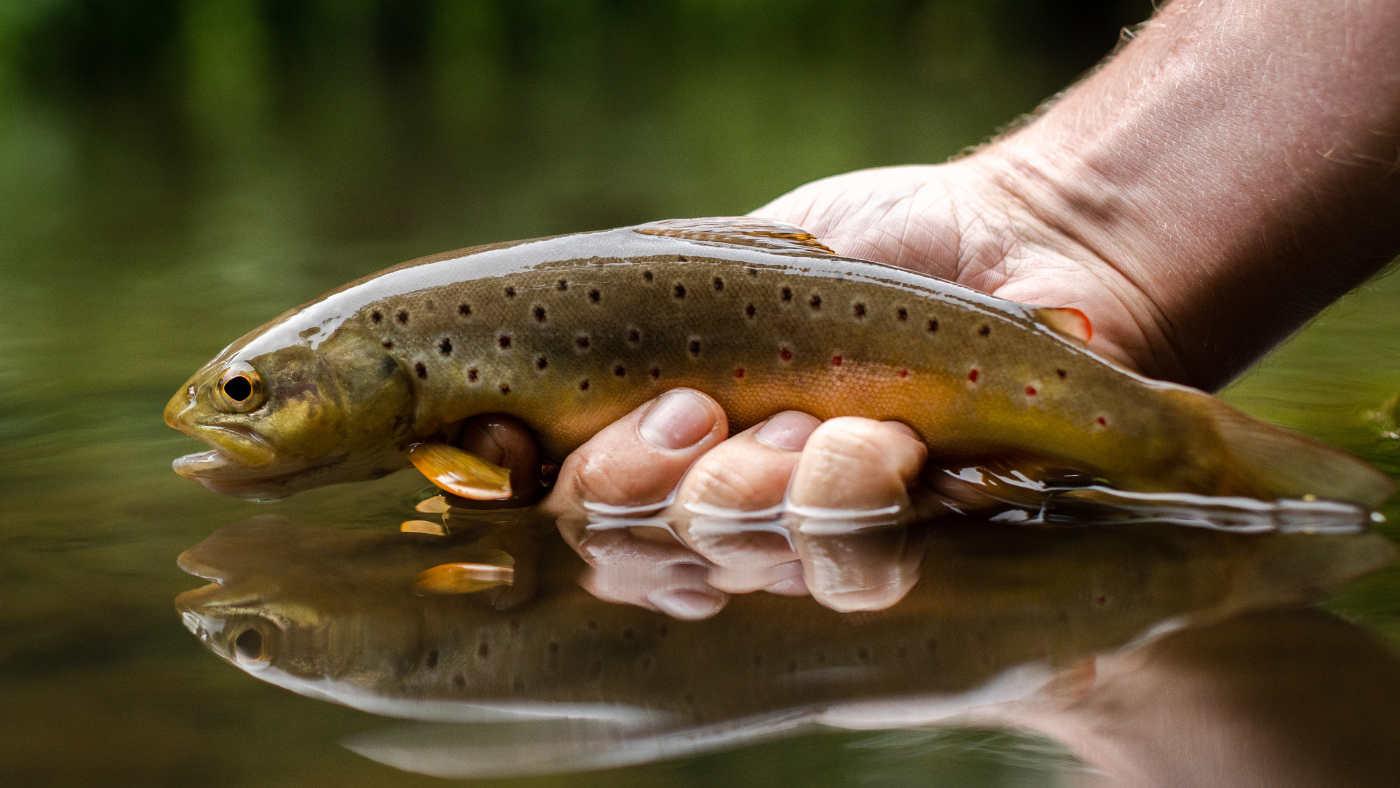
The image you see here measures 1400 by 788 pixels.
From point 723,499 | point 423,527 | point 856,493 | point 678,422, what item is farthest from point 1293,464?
point 423,527

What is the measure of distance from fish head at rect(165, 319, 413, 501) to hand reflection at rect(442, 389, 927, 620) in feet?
0.78

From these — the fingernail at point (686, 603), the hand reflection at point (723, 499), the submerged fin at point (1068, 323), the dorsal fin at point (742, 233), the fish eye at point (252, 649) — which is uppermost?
the dorsal fin at point (742, 233)

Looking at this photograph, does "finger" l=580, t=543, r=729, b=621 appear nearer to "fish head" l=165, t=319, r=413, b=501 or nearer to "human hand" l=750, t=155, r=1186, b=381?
"fish head" l=165, t=319, r=413, b=501

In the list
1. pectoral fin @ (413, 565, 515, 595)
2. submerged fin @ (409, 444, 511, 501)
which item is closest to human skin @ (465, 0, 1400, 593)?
submerged fin @ (409, 444, 511, 501)

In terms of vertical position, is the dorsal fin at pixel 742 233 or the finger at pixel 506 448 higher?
the dorsal fin at pixel 742 233

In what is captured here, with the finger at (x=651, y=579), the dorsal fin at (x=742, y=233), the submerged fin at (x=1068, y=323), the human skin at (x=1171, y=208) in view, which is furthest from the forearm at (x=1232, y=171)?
the finger at (x=651, y=579)

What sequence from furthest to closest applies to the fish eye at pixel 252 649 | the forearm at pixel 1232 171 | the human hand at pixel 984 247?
the human hand at pixel 984 247 → the forearm at pixel 1232 171 → the fish eye at pixel 252 649

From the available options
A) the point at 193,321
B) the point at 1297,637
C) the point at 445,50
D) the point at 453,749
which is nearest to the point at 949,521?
the point at 1297,637

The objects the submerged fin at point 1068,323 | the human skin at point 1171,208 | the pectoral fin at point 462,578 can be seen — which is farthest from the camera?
the human skin at point 1171,208

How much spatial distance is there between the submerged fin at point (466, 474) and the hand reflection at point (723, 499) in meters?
0.10

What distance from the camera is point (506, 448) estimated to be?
2.88m

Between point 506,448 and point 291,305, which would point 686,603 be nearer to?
point 506,448

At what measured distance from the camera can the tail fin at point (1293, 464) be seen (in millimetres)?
2336

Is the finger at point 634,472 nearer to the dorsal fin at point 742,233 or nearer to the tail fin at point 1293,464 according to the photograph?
the dorsal fin at point 742,233
